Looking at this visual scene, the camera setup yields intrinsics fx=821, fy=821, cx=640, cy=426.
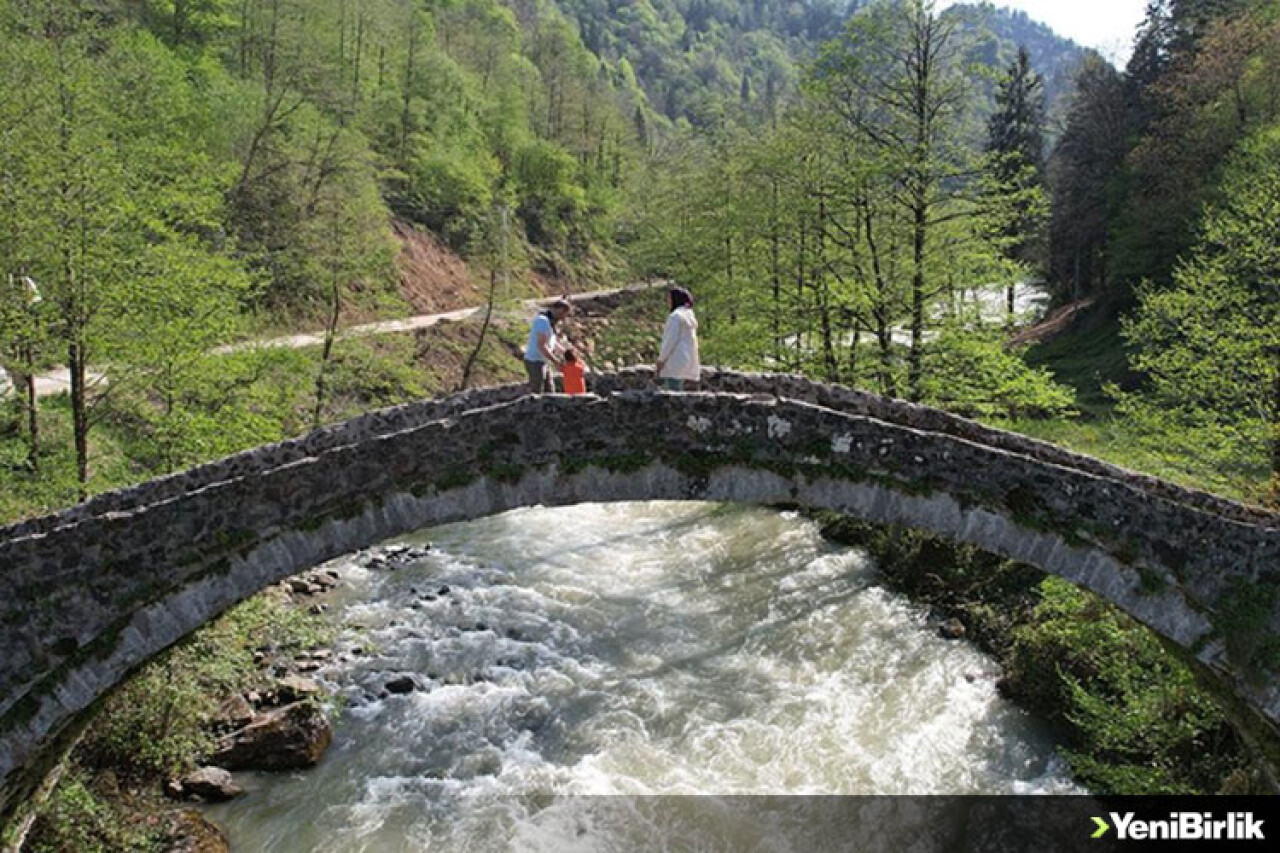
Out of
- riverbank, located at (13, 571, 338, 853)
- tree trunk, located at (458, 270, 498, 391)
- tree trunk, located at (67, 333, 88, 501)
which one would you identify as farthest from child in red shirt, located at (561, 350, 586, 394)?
tree trunk, located at (458, 270, 498, 391)

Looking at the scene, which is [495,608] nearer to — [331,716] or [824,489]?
[331,716]

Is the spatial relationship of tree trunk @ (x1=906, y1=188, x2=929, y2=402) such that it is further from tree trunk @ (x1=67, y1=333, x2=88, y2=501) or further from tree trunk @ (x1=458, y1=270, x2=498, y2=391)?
tree trunk @ (x1=458, y1=270, x2=498, y2=391)

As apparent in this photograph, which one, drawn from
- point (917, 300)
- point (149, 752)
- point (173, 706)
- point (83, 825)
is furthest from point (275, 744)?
point (917, 300)

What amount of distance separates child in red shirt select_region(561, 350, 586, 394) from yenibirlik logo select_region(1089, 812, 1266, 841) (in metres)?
8.81

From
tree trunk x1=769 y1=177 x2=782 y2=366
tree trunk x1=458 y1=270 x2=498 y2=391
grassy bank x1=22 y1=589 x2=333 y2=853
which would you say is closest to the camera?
grassy bank x1=22 y1=589 x2=333 y2=853

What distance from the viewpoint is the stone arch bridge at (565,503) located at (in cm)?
752

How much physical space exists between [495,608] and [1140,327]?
1380 centimetres

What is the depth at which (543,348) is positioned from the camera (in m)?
10.1

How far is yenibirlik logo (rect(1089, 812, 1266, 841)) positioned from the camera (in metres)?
9.05

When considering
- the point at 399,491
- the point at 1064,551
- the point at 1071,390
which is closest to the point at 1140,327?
the point at 1071,390

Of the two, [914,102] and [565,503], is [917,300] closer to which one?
[914,102]

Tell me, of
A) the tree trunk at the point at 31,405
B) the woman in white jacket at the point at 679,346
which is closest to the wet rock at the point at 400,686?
the tree trunk at the point at 31,405

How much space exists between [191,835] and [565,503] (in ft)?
21.8

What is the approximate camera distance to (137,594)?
7.63 metres
